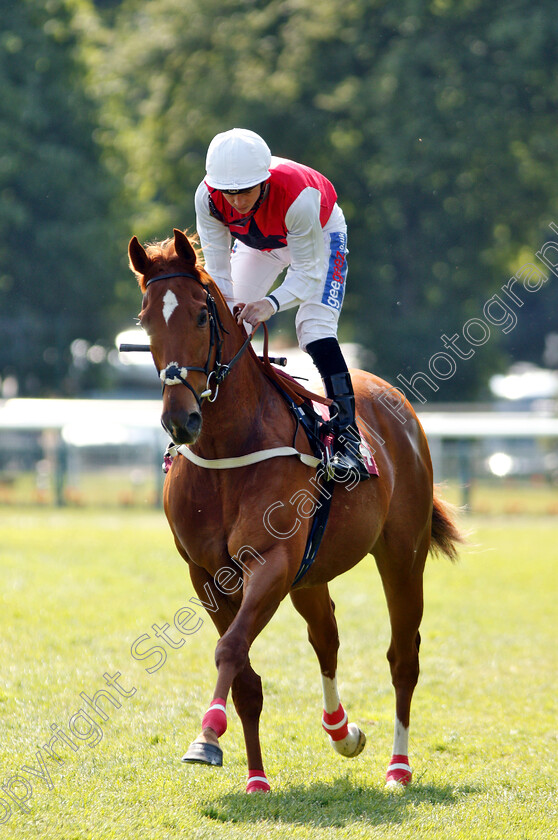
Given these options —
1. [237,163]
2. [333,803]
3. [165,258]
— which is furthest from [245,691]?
[237,163]

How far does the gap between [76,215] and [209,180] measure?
2329cm

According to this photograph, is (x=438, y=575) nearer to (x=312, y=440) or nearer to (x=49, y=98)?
(x=312, y=440)

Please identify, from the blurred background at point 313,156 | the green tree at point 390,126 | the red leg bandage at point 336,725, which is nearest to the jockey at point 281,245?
the red leg bandage at point 336,725

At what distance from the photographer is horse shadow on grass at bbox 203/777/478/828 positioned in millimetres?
4320

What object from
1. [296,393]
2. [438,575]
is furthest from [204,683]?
[438,575]

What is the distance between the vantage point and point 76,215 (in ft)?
88.2

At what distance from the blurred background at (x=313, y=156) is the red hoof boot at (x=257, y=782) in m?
18.5

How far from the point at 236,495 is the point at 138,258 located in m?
1.06

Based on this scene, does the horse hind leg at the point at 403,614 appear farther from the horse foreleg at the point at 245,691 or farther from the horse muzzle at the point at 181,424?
the horse muzzle at the point at 181,424

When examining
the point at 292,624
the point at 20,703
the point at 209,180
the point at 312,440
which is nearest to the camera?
the point at 209,180

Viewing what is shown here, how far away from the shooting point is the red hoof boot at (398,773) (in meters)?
5.08

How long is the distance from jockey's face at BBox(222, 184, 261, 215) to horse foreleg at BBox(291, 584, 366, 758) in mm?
1958

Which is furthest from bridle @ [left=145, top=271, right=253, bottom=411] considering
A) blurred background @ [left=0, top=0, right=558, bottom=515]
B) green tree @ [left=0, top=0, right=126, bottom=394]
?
green tree @ [left=0, top=0, right=126, bottom=394]

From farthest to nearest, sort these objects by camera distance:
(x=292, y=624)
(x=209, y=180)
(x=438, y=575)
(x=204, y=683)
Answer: (x=438, y=575)
(x=292, y=624)
(x=204, y=683)
(x=209, y=180)
